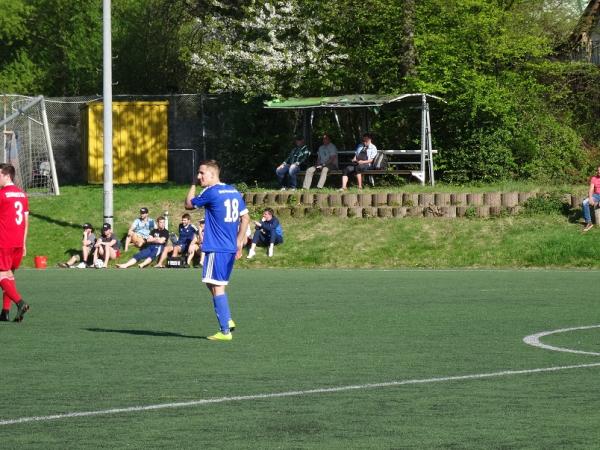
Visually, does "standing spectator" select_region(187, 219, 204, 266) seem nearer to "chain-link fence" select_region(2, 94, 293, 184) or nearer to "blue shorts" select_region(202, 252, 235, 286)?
"chain-link fence" select_region(2, 94, 293, 184)

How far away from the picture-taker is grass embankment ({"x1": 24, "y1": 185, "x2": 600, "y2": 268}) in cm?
2786

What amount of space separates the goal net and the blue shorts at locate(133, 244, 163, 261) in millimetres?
6306

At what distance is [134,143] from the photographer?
38344 millimetres

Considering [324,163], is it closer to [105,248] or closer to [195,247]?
[195,247]

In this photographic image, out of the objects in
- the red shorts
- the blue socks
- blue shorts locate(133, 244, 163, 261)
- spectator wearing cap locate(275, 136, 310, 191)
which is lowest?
blue shorts locate(133, 244, 163, 261)

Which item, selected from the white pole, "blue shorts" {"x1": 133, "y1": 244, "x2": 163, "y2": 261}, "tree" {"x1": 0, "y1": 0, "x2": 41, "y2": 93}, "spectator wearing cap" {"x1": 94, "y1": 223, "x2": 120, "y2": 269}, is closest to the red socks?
"spectator wearing cap" {"x1": 94, "y1": 223, "x2": 120, "y2": 269}

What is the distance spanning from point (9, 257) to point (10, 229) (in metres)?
0.32

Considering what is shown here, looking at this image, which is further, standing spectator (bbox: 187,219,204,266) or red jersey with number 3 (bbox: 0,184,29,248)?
standing spectator (bbox: 187,219,204,266)

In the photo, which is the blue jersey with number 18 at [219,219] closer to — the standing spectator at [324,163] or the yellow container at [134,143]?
the standing spectator at [324,163]

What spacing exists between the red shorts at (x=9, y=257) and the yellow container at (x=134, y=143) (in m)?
22.9

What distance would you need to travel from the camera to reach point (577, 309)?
54.3ft

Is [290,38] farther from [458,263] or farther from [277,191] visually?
[458,263]

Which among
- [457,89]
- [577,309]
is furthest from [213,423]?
[457,89]

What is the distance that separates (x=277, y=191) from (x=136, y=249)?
169 inches
